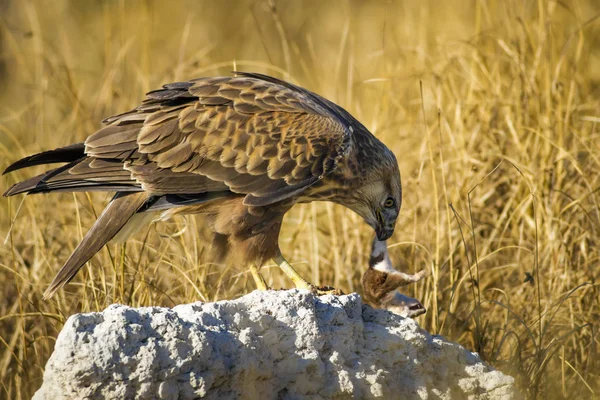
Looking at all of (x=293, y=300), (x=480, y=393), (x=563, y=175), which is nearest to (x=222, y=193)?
(x=293, y=300)

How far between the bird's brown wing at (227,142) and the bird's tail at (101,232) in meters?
0.12

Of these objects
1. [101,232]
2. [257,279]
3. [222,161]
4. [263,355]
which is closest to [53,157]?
[101,232]

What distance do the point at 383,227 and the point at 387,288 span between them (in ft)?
2.45

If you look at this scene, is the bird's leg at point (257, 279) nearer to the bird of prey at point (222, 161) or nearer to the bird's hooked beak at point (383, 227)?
the bird of prey at point (222, 161)

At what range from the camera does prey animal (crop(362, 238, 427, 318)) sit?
4070mm

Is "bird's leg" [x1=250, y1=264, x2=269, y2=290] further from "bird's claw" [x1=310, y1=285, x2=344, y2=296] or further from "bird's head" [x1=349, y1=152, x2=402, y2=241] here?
"bird's head" [x1=349, y1=152, x2=402, y2=241]

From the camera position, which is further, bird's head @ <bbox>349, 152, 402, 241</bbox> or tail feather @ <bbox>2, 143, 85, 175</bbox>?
bird's head @ <bbox>349, 152, 402, 241</bbox>

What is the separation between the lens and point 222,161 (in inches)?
178

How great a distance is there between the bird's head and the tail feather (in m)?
1.48

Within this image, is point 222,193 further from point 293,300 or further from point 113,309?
point 113,309

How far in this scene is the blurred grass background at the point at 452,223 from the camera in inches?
176

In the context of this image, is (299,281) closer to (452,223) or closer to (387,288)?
(387,288)

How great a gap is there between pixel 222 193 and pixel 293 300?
1407 mm

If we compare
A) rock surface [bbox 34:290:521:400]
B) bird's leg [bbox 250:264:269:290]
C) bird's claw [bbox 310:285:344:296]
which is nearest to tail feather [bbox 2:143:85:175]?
bird's leg [bbox 250:264:269:290]
